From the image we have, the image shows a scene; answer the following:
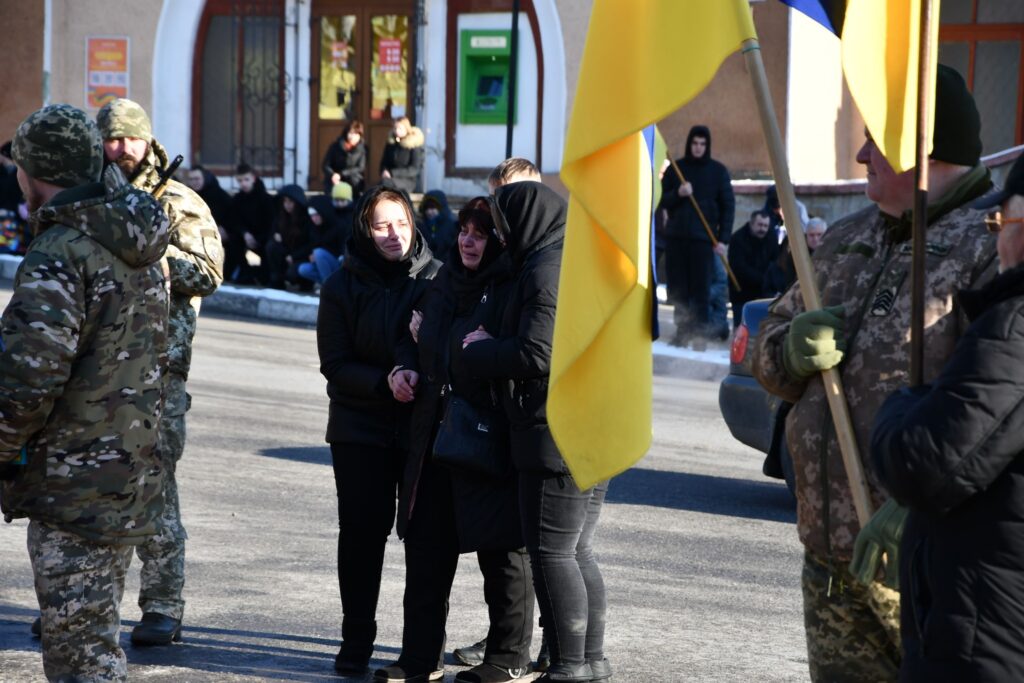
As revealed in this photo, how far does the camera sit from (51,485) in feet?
14.6

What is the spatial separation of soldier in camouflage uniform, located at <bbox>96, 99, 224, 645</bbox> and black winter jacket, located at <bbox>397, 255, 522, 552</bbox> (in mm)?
859

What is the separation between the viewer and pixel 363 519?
6.00m

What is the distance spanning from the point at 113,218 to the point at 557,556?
71.9 inches

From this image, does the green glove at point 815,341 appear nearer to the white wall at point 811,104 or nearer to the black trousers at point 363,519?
the black trousers at point 363,519

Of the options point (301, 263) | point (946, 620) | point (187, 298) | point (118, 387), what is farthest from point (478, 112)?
point (946, 620)

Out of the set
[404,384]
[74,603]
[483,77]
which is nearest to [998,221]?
[74,603]

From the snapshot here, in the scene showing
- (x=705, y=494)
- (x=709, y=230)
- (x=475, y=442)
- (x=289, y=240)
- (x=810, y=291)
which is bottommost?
(x=705, y=494)

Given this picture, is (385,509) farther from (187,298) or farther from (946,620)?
(946,620)

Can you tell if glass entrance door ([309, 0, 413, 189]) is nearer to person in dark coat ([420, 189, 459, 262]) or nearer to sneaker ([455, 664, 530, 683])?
person in dark coat ([420, 189, 459, 262])

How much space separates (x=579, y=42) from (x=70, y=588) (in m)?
18.6

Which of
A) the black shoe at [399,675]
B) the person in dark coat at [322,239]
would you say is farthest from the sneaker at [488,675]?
the person in dark coat at [322,239]

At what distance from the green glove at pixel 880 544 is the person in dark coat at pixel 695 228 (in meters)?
12.9

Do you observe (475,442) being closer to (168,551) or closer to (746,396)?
(168,551)

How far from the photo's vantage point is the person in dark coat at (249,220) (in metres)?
20.0
